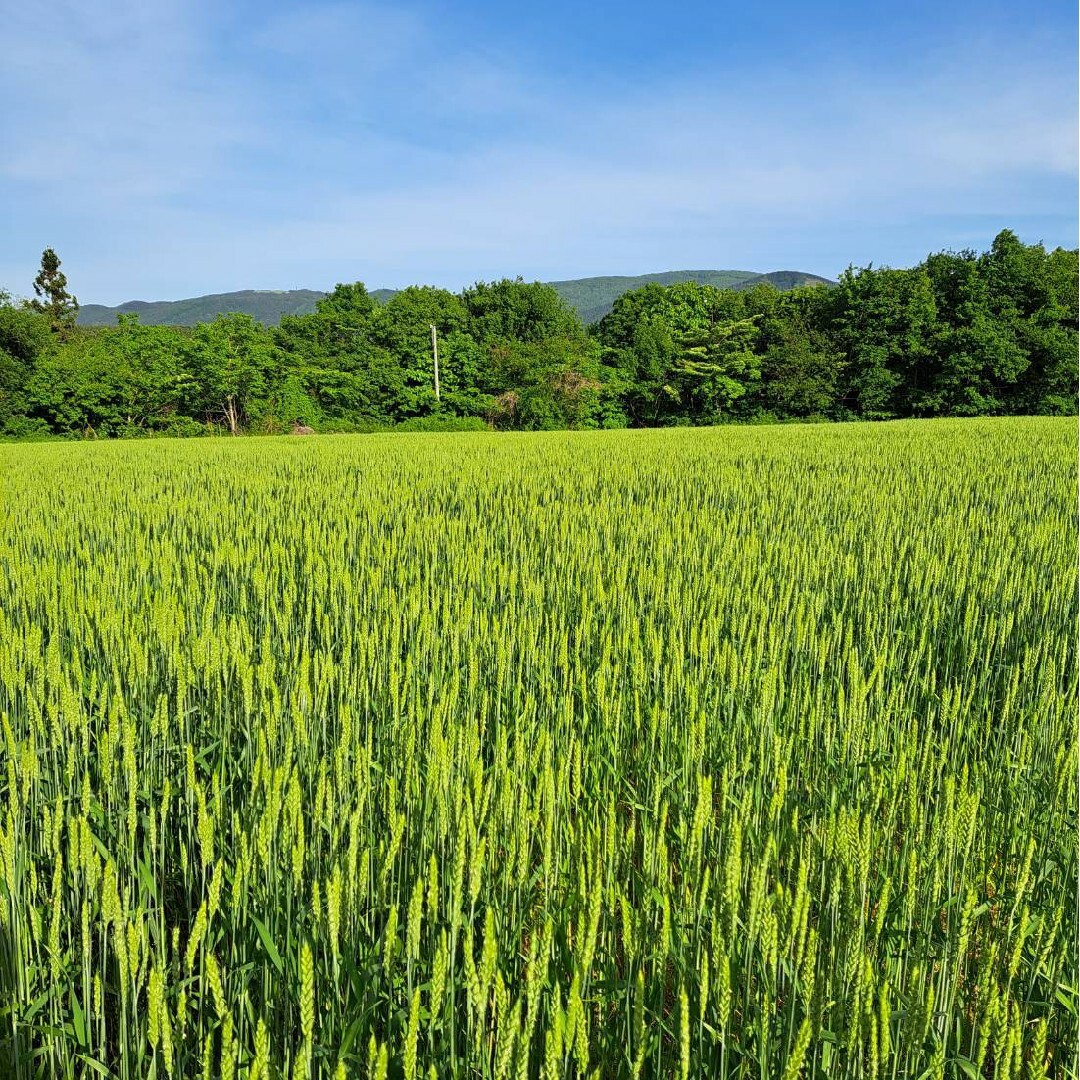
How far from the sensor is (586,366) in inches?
1266

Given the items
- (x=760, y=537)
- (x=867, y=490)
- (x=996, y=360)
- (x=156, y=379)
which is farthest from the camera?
(x=996, y=360)

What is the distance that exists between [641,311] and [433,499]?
36.9 metres

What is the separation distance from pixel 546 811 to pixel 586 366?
31.6 meters

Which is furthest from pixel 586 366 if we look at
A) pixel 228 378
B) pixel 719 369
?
pixel 228 378

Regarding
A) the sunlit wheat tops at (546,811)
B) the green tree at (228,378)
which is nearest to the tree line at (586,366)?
the green tree at (228,378)

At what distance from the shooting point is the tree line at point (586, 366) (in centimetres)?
2911

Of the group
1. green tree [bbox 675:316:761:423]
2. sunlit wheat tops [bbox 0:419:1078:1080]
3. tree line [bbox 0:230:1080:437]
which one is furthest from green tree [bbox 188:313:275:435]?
sunlit wheat tops [bbox 0:419:1078:1080]

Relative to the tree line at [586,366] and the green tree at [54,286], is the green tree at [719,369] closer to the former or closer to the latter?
the tree line at [586,366]

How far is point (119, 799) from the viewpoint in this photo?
185 cm

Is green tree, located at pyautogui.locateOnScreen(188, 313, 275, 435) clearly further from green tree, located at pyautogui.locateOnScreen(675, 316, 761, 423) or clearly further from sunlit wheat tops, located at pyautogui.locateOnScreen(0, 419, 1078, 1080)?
sunlit wheat tops, located at pyautogui.locateOnScreen(0, 419, 1078, 1080)

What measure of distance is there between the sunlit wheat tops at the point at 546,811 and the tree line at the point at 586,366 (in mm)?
26786

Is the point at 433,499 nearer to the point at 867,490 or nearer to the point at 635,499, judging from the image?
the point at 635,499

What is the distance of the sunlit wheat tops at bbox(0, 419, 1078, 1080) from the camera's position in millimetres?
1161

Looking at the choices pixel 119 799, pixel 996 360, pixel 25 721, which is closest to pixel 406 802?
pixel 119 799
